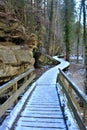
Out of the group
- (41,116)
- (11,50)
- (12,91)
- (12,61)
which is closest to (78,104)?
(41,116)

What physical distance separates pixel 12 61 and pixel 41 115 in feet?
19.2

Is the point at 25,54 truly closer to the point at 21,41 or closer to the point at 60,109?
the point at 21,41

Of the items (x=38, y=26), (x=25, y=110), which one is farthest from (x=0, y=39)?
(x=38, y=26)

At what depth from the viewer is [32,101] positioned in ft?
28.9

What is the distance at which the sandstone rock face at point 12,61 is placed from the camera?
11648 mm

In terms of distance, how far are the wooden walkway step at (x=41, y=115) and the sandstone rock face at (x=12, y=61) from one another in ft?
9.51

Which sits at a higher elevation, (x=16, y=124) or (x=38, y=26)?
(x=38, y=26)

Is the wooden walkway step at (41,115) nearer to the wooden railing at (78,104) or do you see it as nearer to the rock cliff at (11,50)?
the wooden railing at (78,104)

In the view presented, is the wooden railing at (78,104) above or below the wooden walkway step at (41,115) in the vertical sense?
above

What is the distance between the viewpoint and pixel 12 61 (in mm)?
12297

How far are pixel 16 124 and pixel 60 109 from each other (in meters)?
2.04

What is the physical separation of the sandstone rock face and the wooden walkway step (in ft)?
9.51

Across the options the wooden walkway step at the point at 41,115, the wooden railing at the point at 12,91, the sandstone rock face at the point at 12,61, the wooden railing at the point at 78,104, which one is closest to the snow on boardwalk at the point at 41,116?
the wooden walkway step at the point at 41,115

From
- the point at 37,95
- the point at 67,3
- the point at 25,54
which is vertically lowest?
the point at 37,95
